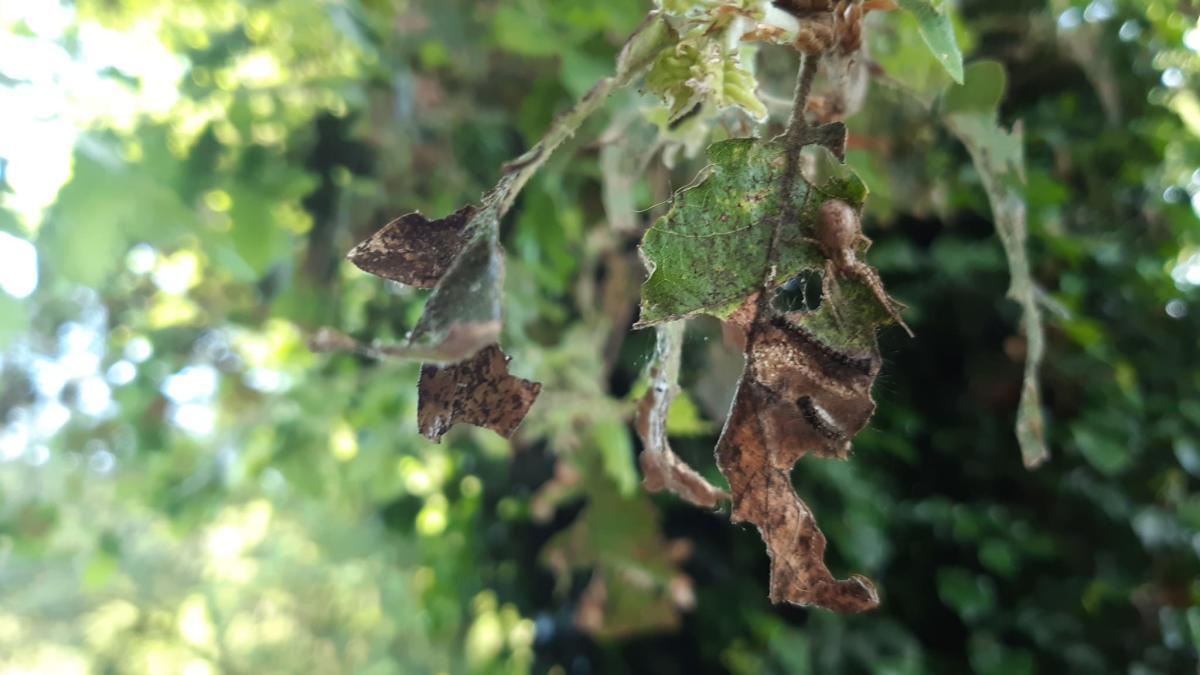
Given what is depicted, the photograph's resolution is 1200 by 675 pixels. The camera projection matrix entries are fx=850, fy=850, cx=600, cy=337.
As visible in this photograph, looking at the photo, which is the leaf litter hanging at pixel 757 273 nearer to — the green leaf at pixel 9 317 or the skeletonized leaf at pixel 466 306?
the skeletonized leaf at pixel 466 306

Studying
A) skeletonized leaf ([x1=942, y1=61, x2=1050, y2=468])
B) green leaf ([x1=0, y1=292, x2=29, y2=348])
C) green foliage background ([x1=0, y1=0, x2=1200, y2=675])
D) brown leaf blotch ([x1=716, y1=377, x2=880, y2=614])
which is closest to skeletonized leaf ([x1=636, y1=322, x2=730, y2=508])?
brown leaf blotch ([x1=716, y1=377, x2=880, y2=614])

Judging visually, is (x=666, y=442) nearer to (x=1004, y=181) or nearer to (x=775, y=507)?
(x=775, y=507)

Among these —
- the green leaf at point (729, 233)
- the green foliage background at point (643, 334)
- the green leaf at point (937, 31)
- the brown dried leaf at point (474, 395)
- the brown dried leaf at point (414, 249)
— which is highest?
the green leaf at point (937, 31)

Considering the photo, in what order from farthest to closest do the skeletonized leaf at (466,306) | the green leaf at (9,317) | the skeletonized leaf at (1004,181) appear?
1. the green leaf at (9,317)
2. the skeletonized leaf at (1004,181)
3. the skeletonized leaf at (466,306)

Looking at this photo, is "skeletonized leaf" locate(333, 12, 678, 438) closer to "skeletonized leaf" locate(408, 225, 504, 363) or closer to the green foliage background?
"skeletonized leaf" locate(408, 225, 504, 363)

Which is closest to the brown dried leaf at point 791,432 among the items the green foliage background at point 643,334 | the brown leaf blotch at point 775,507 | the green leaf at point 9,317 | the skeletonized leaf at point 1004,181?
the brown leaf blotch at point 775,507

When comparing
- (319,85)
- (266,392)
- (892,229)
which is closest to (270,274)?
(319,85)

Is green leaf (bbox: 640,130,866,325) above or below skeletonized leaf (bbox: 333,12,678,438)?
above
